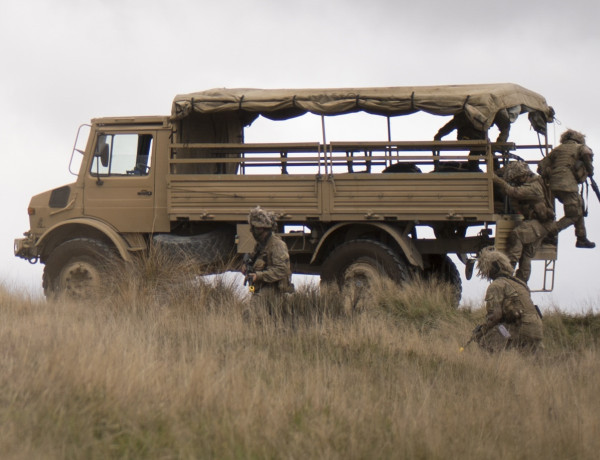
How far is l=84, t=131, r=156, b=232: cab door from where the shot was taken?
16.0 meters

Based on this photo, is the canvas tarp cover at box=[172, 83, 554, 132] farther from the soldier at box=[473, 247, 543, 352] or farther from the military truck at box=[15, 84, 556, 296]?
the soldier at box=[473, 247, 543, 352]

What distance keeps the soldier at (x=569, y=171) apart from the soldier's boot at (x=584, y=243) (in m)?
0.39

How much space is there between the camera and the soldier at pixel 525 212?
48.3ft

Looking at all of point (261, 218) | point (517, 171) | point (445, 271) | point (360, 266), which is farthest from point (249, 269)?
point (445, 271)

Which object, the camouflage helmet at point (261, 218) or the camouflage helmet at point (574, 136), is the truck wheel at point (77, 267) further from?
the camouflage helmet at point (574, 136)

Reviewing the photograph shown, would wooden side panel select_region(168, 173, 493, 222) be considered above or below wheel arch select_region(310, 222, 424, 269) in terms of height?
above

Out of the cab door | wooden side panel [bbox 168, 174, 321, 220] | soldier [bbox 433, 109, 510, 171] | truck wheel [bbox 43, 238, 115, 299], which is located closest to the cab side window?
the cab door

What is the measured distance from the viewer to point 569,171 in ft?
50.1

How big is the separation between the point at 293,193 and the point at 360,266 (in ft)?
4.35

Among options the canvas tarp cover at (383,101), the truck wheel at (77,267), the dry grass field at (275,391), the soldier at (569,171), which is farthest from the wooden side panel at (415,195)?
the truck wheel at (77,267)

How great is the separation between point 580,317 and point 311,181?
3.95m

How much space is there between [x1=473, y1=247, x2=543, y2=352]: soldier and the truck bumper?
7.43 metres

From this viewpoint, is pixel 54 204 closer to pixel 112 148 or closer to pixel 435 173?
pixel 112 148

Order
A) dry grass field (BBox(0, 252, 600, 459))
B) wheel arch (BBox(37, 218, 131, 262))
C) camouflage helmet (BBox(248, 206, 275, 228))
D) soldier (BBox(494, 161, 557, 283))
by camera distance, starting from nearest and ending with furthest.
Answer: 1. dry grass field (BBox(0, 252, 600, 459))
2. camouflage helmet (BBox(248, 206, 275, 228))
3. soldier (BBox(494, 161, 557, 283))
4. wheel arch (BBox(37, 218, 131, 262))
